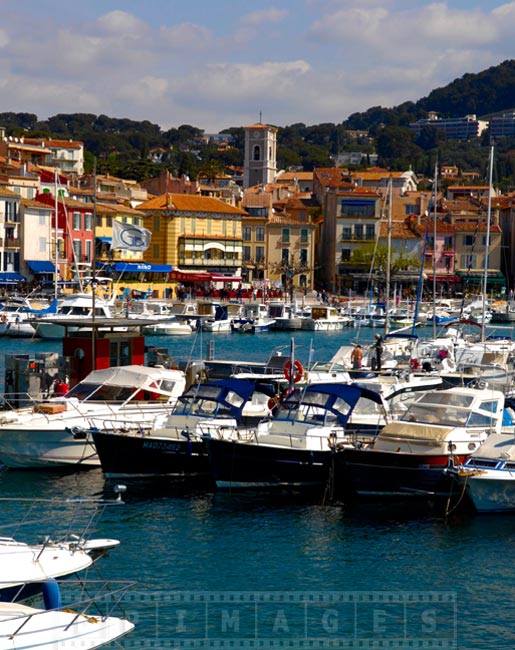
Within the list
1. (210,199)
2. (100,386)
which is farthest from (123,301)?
(100,386)

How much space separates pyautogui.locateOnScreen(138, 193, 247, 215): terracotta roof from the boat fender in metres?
89.1

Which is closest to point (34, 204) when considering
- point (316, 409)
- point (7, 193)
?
point (7, 193)

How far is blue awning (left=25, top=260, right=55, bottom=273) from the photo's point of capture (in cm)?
9138

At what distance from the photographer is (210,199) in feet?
356

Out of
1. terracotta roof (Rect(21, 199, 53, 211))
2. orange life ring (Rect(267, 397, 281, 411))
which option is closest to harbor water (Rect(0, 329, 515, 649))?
orange life ring (Rect(267, 397, 281, 411))

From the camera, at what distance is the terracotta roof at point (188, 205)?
342 feet

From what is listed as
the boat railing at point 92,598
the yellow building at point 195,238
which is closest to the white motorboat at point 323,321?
the yellow building at point 195,238

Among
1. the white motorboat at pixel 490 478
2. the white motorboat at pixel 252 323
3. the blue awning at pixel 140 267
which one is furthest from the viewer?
the blue awning at pixel 140 267

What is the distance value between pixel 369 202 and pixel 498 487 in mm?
87067

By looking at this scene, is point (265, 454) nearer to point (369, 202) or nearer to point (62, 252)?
point (62, 252)

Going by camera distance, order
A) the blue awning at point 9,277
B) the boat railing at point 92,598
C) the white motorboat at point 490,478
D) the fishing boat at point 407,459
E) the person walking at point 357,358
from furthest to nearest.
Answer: the blue awning at point 9,277 < the person walking at point 357,358 < the fishing boat at point 407,459 < the white motorboat at point 490,478 < the boat railing at point 92,598

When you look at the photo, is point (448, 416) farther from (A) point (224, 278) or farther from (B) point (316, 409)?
(A) point (224, 278)

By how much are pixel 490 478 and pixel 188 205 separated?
8228 centimetres

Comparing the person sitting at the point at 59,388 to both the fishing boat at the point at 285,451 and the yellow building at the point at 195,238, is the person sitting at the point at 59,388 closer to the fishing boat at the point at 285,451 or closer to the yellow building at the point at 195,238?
the fishing boat at the point at 285,451
